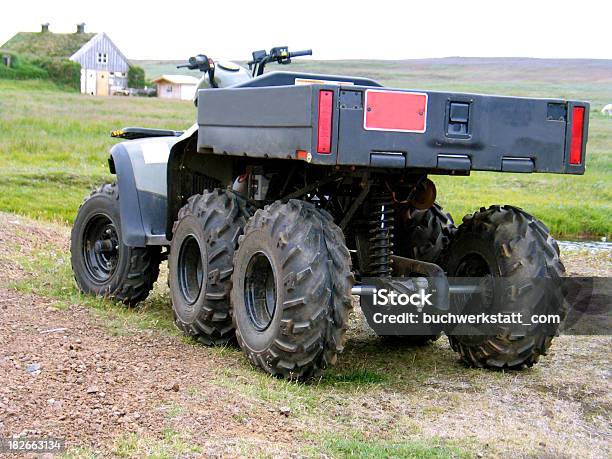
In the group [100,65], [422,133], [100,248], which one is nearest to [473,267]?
[422,133]

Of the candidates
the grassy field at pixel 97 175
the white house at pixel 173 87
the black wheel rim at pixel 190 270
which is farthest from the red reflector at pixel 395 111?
the white house at pixel 173 87

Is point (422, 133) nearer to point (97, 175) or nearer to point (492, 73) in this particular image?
point (97, 175)

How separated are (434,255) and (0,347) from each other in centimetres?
309

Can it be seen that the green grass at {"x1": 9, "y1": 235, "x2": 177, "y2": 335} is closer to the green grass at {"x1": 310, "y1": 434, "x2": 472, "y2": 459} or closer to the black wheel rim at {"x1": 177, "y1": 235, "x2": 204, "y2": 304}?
the black wheel rim at {"x1": 177, "y1": 235, "x2": 204, "y2": 304}

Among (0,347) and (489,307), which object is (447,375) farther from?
(0,347)

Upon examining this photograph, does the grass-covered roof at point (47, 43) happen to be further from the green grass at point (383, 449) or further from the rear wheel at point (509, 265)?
the green grass at point (383, 449)

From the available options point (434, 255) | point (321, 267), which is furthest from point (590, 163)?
point (321, 267)

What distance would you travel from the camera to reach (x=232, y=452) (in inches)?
179

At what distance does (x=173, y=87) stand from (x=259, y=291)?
73.9m

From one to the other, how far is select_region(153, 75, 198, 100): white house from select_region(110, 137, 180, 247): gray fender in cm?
6988

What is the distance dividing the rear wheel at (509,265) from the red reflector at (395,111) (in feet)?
3.75

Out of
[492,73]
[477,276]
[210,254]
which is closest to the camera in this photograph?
[210,254]

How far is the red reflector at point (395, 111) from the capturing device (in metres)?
5.66

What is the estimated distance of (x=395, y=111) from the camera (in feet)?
18.7
